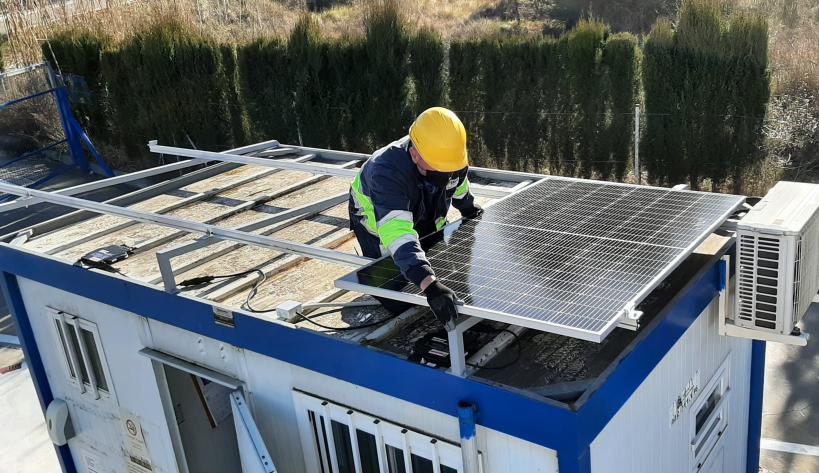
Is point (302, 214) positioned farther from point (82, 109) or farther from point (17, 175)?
point (82, 109)

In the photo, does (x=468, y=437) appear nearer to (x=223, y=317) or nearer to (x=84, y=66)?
(x=223, y=317)

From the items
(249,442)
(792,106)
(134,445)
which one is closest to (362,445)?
(249,442)

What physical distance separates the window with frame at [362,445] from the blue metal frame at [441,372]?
0.29 metres

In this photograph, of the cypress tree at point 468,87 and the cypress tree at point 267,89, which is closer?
the cypress tree at point 468,87

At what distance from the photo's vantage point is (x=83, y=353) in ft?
20.9

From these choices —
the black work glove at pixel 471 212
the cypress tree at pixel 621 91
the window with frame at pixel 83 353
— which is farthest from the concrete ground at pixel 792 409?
the window with frame at pixel 83 353

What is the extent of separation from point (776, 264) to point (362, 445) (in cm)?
274

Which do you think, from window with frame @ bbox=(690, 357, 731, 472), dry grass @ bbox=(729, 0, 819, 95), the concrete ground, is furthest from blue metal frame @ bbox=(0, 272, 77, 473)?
dry grass @ bbox=(729, 0, 819, 95)

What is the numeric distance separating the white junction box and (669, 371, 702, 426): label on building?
59 centimetres

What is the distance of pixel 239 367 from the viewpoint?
206 inches

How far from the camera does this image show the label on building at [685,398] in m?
4.84

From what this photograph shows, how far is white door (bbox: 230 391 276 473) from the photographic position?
15.3 ft

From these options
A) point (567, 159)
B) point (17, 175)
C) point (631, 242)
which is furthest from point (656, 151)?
point (17, 175)

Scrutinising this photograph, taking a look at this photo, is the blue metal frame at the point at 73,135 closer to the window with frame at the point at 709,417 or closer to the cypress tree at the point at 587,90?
the cypress tree at the point at 587,90
